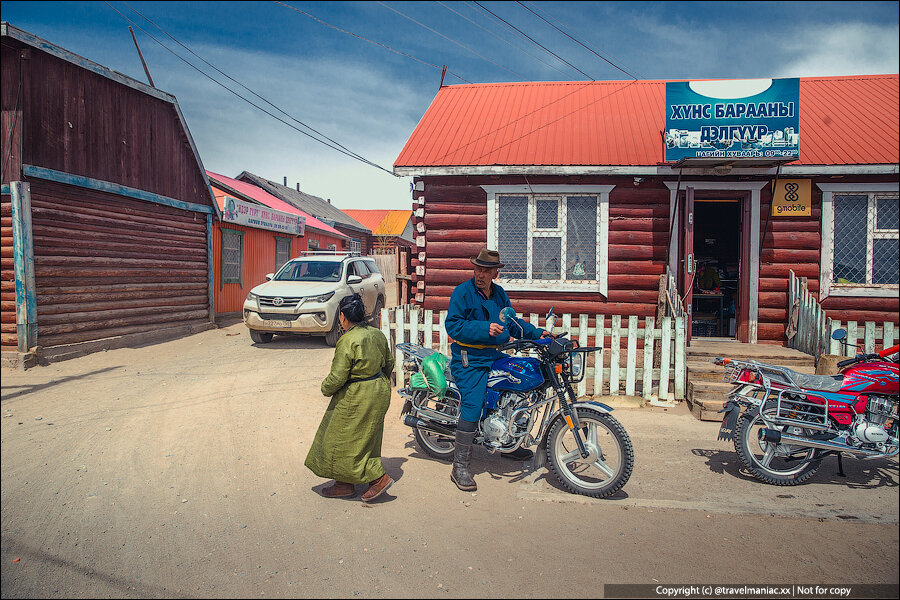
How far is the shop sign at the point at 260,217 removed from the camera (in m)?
15.6

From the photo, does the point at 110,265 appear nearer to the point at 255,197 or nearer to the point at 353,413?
the point at 353,413

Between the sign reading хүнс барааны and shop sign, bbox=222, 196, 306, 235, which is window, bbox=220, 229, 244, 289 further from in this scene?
the sign reading хүнс барааны

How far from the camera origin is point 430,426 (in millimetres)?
5102

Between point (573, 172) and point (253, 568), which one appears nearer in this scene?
point (253, 568)

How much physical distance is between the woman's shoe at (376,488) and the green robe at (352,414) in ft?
0.25

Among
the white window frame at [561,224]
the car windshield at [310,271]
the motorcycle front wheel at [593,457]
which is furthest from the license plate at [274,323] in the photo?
the motorcycle front wheel at [593,457]

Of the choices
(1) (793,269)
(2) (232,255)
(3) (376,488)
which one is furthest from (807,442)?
(2) (232,255)

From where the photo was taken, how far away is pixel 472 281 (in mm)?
4770

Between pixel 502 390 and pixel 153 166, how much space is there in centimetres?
1051

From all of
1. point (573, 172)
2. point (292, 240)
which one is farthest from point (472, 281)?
point (292, 240)

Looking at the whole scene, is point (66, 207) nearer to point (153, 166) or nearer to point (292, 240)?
point (153, 166)

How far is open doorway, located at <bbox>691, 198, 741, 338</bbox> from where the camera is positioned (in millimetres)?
11758

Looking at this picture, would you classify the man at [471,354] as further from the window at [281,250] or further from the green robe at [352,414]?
the window at [281,250]

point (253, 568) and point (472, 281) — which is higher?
point (472, 281)
